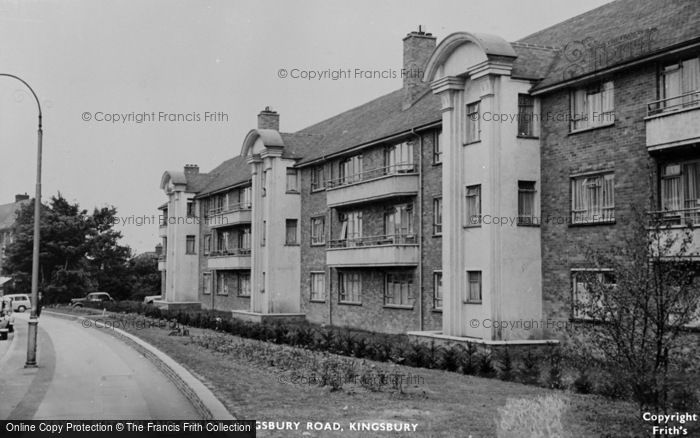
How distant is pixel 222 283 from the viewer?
54.3 m

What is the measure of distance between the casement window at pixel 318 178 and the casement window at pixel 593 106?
18.7 metres

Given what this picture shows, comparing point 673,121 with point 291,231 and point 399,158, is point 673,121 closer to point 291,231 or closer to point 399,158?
point 399,158

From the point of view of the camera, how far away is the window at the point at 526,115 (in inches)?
920

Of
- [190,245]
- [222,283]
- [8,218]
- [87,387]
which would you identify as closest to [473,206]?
[87,387]

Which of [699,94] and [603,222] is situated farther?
[603,222]

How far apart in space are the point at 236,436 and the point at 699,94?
13.5 metres

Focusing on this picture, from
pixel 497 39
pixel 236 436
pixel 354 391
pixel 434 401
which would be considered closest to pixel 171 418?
pixel 236 436

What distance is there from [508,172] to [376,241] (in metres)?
10.8

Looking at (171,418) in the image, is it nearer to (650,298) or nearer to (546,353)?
(650,298)

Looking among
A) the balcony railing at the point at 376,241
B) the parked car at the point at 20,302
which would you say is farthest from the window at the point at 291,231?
the parked car at the point at 20,302

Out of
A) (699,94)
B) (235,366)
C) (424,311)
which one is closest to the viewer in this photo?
(699,94)

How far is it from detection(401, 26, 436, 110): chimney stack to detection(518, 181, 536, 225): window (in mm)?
12006

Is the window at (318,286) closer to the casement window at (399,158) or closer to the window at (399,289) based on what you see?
the window at (399,289)

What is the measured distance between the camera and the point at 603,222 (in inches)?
823
